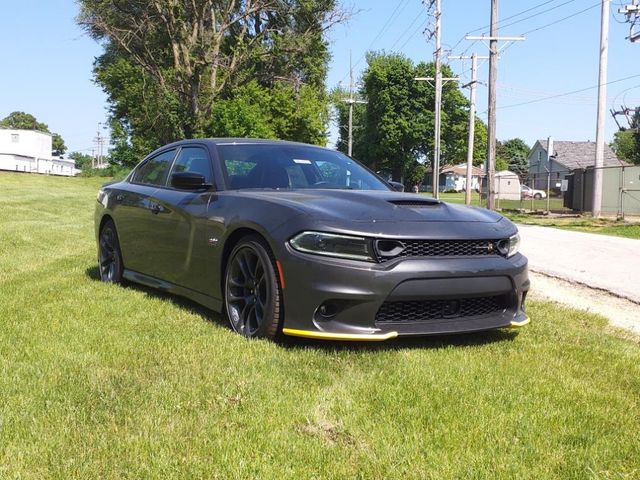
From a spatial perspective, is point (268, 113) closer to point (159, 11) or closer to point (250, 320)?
point (159, 11)

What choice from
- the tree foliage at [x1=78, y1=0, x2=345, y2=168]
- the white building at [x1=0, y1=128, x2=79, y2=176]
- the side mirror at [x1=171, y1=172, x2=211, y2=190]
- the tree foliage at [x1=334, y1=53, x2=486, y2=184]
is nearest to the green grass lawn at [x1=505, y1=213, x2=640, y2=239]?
the side mirror at [x1=171, y1=172, x2=211, y2=190]

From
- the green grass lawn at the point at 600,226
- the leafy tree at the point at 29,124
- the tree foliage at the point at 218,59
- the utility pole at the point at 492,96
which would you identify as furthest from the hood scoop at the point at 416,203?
the leafy tree at the point at 29,124

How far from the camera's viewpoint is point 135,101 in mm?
39375

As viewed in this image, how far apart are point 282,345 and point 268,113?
33.9 meters

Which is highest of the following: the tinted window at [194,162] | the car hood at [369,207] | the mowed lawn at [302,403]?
the tinted window at [194,162]

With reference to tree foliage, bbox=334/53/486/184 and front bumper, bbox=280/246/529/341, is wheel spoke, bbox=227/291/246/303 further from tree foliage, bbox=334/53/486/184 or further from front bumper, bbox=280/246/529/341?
tree foliage, bbox=334/53/486/184

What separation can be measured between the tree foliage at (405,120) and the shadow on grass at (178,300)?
58594 millimetres

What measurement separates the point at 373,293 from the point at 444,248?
0.57 metres

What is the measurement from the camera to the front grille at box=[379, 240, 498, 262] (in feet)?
12.7

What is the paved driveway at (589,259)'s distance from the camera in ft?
25.2

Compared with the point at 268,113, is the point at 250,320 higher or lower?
lower

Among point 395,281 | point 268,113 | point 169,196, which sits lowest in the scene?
point 395,281

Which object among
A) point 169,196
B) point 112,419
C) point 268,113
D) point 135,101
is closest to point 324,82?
point 268,113

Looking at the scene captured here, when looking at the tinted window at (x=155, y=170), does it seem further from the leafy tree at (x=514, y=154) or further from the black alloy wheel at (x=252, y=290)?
the leafy tree at (x=514, y=154)
